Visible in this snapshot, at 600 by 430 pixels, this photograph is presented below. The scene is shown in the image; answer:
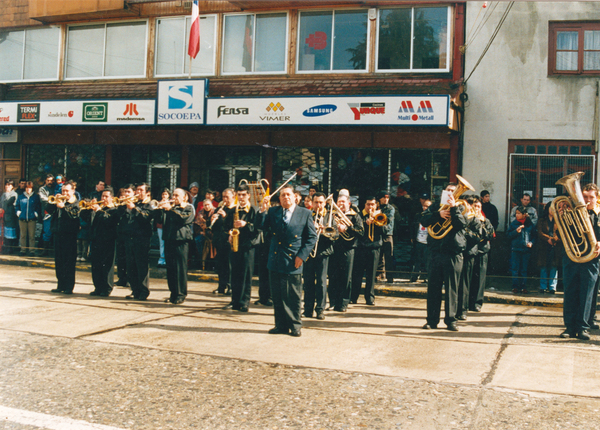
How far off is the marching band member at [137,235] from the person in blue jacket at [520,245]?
7.22 meters

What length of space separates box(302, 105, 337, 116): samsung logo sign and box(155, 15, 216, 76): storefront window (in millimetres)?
3998

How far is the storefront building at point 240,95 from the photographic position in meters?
14.8

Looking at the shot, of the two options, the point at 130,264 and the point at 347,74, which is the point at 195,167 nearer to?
the point at 347,74

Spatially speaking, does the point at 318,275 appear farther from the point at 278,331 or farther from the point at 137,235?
the point at 137,235

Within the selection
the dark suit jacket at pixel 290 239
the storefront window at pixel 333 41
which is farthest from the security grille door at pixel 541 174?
the dark suit jacket at pixel 290 239

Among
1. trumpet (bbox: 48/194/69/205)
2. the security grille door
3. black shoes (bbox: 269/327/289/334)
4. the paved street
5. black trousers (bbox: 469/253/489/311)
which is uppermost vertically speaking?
the security grille door

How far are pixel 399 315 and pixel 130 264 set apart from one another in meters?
4.69

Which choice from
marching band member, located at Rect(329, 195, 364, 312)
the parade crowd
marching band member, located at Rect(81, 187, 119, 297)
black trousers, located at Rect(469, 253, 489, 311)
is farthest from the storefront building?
marching band member, located at Rect(81, 187, 119, 297)

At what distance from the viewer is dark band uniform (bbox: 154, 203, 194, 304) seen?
1023cm

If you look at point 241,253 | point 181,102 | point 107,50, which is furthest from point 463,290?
point 107,50

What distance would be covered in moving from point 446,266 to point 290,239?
7.44 feet

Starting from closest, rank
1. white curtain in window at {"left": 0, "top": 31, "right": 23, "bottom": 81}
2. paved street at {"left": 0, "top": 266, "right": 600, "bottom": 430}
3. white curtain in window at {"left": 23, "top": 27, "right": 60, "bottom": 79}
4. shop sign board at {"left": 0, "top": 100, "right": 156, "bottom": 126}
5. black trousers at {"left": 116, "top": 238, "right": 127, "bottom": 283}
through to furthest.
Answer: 1. paved street at {"left": 0, "top": 266, "right": 600, "bottom": 430}
2. black trousers at {"left": 116, "top": 238, "right": 127, "bottom": 283}
3. shop sign board at {"left": 0, "top": 100, "right": 156, "bottom": 126}
4. white curtain in window at {"left": 23, "top": 27, "right": 60, "bottom": 79}
5. white curtain in window at {"left": 0, "top": 31, "right": 23, "bottom": 81}

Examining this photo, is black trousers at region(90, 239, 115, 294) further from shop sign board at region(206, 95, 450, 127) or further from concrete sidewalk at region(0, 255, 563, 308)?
shop sign board at region(206, 95, 450, 127)

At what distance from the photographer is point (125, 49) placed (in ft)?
59.0
